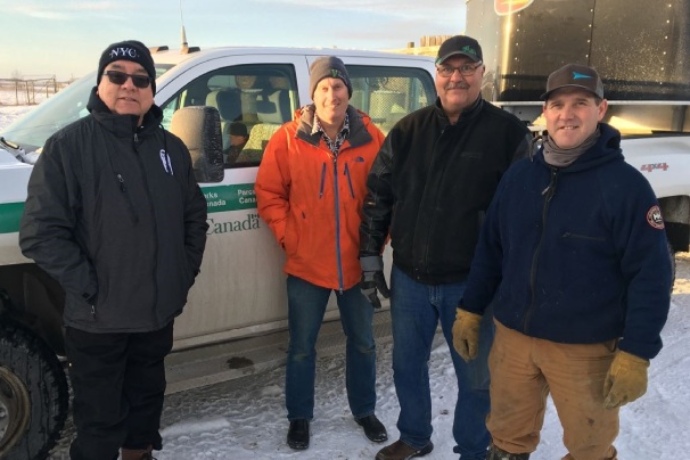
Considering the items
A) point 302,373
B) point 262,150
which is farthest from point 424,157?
point 302,373

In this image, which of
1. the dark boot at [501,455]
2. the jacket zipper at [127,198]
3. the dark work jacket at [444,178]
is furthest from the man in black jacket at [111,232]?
the dark boot at [501,455]

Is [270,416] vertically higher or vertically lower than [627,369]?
lower

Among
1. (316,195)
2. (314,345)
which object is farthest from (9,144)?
(314,345)

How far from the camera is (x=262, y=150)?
3484 millimetres

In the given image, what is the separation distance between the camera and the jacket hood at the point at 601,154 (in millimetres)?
2205

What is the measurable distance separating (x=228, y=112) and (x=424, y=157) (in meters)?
1.14

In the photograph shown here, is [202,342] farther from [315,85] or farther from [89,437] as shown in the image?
[315,85]

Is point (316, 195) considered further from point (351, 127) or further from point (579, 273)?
point (579, 273)

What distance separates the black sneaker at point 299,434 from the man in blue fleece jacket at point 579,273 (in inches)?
47.7

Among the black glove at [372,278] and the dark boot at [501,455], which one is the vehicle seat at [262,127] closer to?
the black glove at [372,278]

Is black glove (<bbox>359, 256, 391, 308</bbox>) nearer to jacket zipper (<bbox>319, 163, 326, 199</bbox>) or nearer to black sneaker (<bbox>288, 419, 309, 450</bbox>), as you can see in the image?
jacket zipper (<bbox>319, 163, 326, 199</bbox>)

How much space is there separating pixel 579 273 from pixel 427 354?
104 cm

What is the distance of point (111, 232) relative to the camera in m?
2.44

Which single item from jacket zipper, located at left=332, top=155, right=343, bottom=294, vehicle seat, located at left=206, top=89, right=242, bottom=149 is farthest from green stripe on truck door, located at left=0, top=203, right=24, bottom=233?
jacket zipper, located at left=332, top=155, right=343, bottom=294
